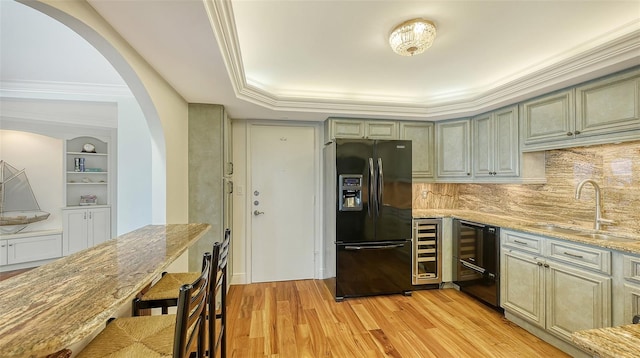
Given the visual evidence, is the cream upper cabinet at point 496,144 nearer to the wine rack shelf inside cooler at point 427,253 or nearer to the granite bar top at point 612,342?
the wine rack shelf inside cooler at point 427,253

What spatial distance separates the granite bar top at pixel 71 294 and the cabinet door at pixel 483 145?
317cm

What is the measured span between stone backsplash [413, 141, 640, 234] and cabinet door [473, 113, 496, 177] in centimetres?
40

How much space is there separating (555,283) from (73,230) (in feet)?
21.0

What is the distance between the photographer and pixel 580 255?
1954 mm

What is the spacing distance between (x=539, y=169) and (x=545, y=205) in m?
0.38

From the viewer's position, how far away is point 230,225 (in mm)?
3328

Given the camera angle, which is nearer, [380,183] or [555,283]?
[555,283]

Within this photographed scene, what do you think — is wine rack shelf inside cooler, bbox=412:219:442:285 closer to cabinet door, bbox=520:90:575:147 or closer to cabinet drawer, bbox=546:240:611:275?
cabinet drawer, bbox=546:240:611:275

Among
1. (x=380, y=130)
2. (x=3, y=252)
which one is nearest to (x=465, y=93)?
(x=380, y=130)

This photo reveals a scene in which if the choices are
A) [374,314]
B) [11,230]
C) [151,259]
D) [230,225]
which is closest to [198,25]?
[151,259]

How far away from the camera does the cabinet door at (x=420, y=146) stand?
11.5 feet

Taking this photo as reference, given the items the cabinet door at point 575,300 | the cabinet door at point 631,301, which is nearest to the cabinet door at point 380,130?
the cabinet door at point 575,300

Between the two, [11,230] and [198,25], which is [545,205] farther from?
[11,230]

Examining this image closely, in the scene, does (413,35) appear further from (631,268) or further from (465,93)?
(631,268)
